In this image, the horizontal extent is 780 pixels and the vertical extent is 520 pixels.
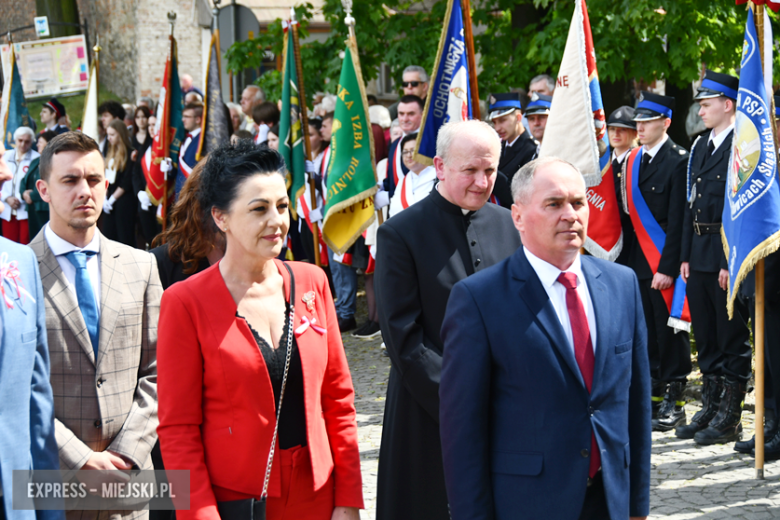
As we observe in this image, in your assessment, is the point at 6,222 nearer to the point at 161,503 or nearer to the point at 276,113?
the point at 276,113

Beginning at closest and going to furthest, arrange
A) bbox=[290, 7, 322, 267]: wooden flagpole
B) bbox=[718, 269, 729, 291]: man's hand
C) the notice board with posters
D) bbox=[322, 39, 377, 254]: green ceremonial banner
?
bbox=[718, 269, 729, 291]: man's hand → bbox=[322, 39, 377, 254]: green ceremonial banner → bbox=[290, 7, 322, 267]: wooden flagpole → the notice board with posters

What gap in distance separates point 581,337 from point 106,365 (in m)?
1.76

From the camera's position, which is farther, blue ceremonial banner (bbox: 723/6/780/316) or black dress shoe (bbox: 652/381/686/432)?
black dress shoe (bbox: 652/381/686/432)

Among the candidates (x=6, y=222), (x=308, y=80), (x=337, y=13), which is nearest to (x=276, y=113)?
(x=308, y=80)

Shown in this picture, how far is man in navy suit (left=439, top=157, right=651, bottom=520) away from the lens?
2.62 meters

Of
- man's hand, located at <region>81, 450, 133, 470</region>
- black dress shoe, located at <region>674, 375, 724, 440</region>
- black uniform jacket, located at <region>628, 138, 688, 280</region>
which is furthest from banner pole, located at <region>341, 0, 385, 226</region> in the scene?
man's hand, located at <region>81, 450, 133, 470</region>

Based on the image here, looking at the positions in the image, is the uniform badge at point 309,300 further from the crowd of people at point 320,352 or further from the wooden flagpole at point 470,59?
the wooden flagpole at point 470,59

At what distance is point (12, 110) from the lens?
13930 mm

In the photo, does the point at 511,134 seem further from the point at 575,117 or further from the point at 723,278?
the point at 723,278

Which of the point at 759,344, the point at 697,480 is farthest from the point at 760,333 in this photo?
the point at 697,480

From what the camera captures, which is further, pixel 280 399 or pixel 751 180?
pixel 751 180

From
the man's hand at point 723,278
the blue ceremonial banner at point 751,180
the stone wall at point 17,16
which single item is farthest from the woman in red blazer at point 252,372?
the stone wall at point 17,16

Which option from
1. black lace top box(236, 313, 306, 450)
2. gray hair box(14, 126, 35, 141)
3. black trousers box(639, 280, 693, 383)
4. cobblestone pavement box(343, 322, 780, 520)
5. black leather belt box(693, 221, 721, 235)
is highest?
gray hair box(14, 126, 35, 141)

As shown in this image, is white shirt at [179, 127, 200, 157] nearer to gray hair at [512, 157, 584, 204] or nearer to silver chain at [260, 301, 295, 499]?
silver chain at [260, 301, 295, 499]
